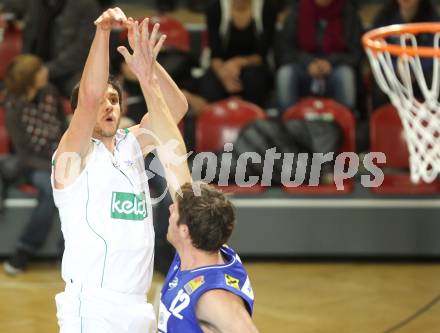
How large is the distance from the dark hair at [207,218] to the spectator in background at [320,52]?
4565 mm

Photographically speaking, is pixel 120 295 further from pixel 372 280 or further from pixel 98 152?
pixel 372 280

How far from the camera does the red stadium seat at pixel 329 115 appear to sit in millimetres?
7621

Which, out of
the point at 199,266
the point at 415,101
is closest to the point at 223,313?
the point at 199,266

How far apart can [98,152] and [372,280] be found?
12.0 ft

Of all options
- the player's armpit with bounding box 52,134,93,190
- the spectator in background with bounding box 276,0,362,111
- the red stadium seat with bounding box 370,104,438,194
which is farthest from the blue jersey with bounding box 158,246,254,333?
the spectator in background with bounding box 276,0,362,111

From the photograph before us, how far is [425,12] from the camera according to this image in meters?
7.90

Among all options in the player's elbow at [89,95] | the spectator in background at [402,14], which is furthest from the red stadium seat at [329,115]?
the player's elbow at [89,95]

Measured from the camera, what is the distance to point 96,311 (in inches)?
156

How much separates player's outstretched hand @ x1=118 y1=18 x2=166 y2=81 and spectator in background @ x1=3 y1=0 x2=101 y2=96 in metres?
4.57

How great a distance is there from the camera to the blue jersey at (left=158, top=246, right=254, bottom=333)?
3537mm

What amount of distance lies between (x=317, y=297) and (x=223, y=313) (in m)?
3.47

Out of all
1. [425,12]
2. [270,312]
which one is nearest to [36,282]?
[270,312]

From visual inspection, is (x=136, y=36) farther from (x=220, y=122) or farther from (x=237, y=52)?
(x=237, y=52)

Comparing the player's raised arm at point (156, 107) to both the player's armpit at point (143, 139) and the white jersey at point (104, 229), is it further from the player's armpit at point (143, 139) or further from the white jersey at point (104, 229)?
the white jersey at point (104, 229)
